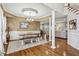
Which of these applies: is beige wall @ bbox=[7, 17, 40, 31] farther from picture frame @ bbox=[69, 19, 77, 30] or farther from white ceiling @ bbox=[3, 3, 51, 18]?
picture frame @ bbox=[69, 19, 77, 30]

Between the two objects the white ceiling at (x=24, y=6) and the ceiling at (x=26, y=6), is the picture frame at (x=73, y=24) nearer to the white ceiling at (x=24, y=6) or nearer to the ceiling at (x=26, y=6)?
the ceiling at (x=26, y=6)

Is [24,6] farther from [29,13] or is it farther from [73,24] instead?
[73,24]

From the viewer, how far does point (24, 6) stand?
6.52 feet

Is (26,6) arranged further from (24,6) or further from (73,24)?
(73,24)

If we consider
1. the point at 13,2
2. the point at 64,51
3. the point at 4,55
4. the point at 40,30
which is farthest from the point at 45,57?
the point at 13,2

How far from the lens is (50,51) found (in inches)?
79.9

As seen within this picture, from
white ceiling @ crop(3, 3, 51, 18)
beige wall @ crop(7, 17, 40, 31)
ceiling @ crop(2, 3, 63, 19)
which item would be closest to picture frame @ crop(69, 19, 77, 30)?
ceiling @ crop(2, 3, 63, 19)

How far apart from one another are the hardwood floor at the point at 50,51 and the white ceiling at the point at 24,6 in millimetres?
651

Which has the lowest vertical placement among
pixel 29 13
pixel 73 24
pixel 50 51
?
pixel 50 51

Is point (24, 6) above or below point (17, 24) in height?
above

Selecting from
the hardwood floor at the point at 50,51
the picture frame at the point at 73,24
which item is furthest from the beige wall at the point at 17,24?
the picture frame at the point at 73,24

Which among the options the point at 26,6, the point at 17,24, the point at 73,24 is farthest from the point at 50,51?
the point at 26,6

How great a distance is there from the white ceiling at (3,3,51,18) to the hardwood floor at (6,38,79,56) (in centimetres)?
65

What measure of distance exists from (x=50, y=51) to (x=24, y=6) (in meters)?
1.08
